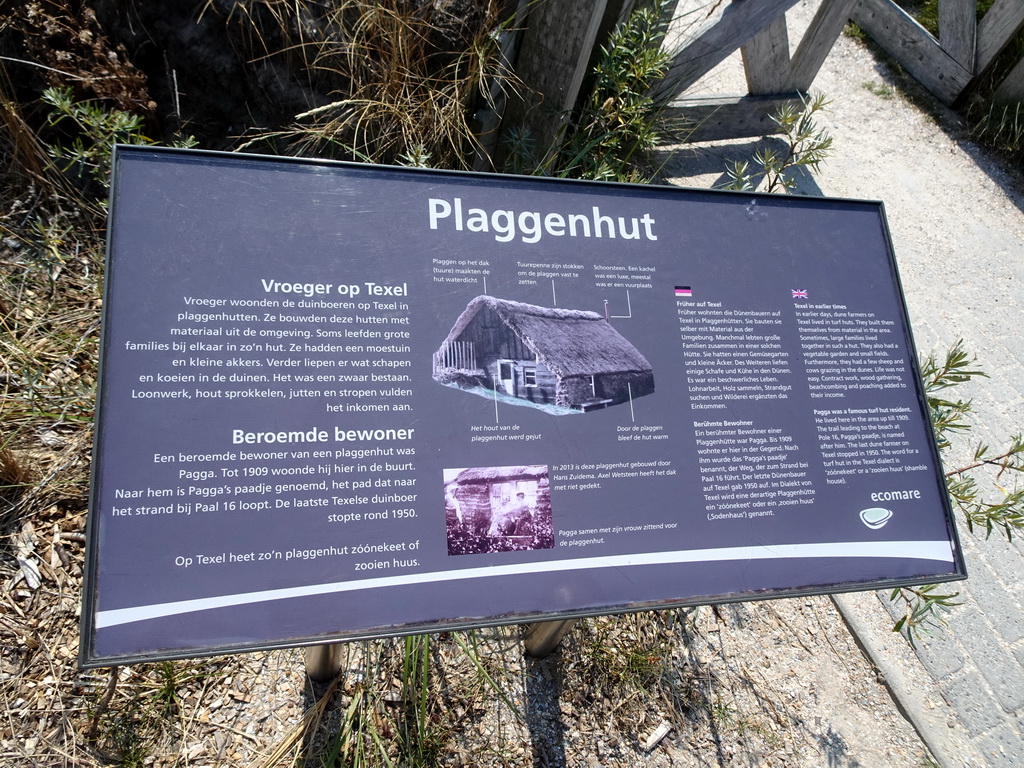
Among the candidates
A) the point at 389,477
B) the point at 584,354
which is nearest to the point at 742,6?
the point at 584,354

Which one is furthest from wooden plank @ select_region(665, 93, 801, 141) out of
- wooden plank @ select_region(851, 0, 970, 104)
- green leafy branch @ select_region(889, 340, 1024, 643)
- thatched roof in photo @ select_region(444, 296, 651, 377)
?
thatched roof in photo @ select_region(444, 296, 651, 377)

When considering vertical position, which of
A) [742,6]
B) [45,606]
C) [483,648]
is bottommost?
[483,648]

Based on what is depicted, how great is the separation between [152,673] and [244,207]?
65.5 inches

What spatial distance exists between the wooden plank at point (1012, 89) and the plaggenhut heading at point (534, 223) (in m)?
4.36

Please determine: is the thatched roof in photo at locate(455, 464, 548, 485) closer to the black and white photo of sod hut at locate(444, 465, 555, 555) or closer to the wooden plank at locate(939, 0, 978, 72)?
the black and white photo of sod hut at locate(444, 465, 555, 555)

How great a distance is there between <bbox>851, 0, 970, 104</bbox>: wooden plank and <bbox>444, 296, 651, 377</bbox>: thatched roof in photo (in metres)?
4.45

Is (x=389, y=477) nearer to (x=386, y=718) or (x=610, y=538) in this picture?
(x=610, y=538)

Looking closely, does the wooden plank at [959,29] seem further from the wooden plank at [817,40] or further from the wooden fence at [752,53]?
the wooden plank at [817,40]

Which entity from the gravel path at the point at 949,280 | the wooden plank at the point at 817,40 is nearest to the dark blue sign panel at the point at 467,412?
the gravel path at the point at 949,280

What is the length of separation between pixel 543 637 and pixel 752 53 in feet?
12.1

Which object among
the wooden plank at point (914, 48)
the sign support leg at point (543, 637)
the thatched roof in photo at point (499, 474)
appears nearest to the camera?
the thatched roof in photo at point (499, 474)

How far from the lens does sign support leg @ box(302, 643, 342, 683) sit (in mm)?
2033

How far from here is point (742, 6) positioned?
3498 mm

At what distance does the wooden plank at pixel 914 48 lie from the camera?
4762 mm
